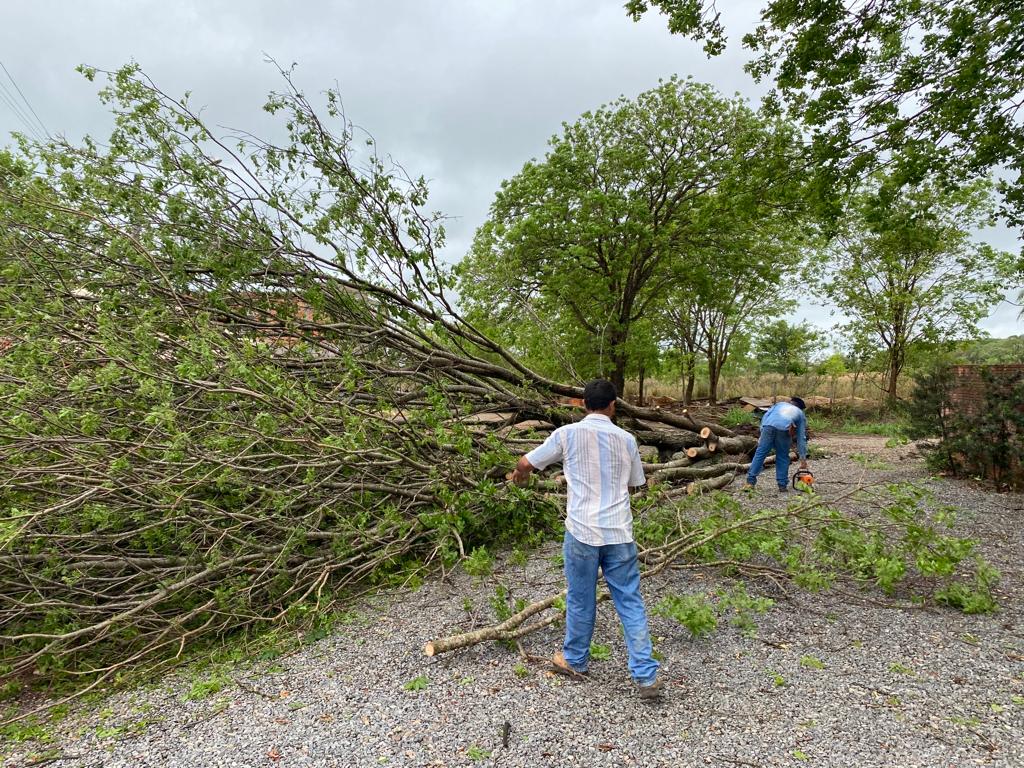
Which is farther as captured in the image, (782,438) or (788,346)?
(788,346)

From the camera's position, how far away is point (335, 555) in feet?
14.6

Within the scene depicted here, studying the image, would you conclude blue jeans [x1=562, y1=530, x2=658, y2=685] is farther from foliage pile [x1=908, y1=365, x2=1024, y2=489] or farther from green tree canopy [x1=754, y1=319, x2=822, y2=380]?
green tree canopy [x1=754, y1=319, x2=822, y2=380]

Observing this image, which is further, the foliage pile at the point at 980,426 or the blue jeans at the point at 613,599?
the foliage pile at the point at 980,426

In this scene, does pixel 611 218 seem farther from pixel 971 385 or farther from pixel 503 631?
pixel 503 631

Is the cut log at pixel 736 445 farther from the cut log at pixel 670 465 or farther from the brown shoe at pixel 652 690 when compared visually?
the brown shoe at pixel 652 690

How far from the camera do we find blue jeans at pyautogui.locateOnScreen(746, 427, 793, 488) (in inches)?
282

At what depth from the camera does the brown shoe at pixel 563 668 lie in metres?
3.11

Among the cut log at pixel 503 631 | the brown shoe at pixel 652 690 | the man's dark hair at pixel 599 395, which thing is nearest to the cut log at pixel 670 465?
the cut log at pixel 503 631

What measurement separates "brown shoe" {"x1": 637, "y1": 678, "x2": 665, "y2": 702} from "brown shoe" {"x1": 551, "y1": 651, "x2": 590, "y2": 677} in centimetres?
40

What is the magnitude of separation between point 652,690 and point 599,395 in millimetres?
1576

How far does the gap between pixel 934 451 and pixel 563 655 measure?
788 centimetres

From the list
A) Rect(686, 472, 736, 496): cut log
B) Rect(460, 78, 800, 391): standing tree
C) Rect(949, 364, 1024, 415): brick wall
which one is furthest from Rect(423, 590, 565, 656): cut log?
Rect(460, 78, 800, 391): standing tree

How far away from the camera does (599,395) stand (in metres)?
3.16

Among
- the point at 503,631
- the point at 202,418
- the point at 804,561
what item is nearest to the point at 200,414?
the point at 202,418
